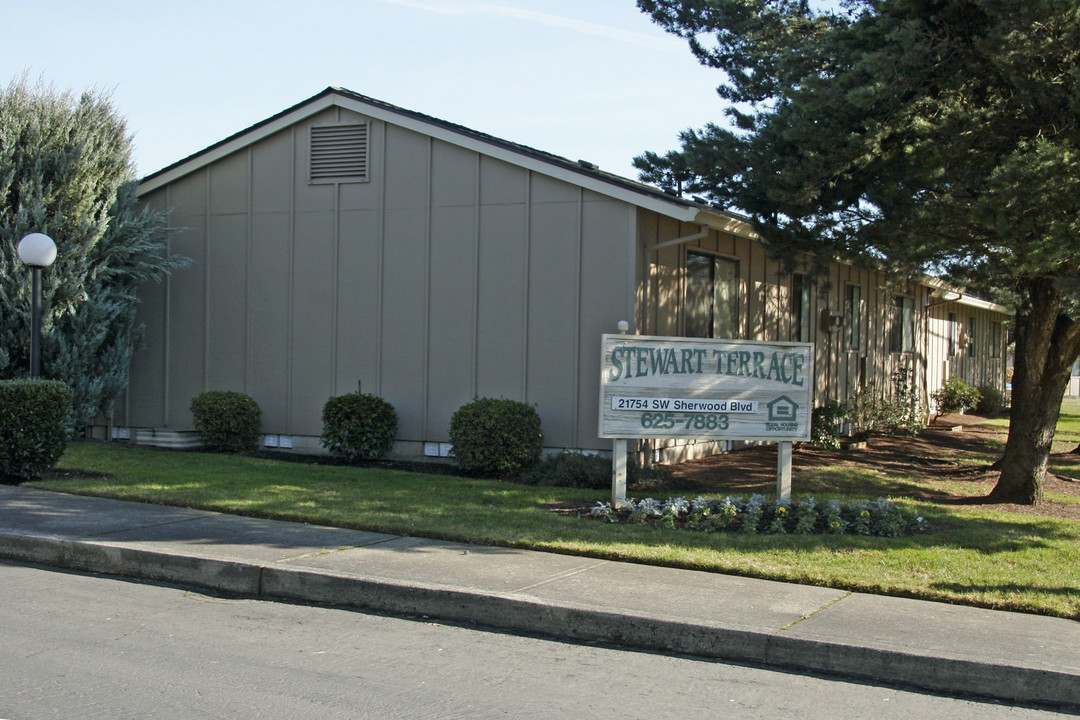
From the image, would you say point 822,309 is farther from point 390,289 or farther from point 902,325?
point 390,289

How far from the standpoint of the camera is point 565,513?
9.72m

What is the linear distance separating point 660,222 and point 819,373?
20.4 feet

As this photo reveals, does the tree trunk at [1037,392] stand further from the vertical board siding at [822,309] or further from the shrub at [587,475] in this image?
the shrub at [587,475]

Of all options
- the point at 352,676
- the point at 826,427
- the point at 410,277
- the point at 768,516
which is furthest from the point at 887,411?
the point at 352,676

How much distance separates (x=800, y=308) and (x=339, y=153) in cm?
850

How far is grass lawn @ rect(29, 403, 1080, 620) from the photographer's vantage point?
23.9ft

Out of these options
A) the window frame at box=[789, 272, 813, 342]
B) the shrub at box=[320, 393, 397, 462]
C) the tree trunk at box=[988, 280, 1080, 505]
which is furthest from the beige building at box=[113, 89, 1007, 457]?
the tree trunk at box=[988, 280, 1080, 505]

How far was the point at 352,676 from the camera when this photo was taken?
5.30 metres

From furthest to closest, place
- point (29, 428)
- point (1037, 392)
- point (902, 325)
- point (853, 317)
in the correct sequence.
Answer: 1. point (902, 325)
2. point (853, 317)
3. point (1037, 392)
4. point (29, 428)

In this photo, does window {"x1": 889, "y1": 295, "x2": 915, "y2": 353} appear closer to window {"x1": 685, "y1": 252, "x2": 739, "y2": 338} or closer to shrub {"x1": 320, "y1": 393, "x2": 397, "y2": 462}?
window {"x1": 685, "y1": 252, "x2": 739, "y2": 338}

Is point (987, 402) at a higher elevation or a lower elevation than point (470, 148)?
lower

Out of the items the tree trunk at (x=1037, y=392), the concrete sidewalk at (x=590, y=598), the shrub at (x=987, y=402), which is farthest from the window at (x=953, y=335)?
the concrete sidewalk at (x=590, y=598)

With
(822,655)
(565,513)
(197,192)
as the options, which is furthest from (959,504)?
(197,192)

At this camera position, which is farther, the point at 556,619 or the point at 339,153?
the point at 339,153
